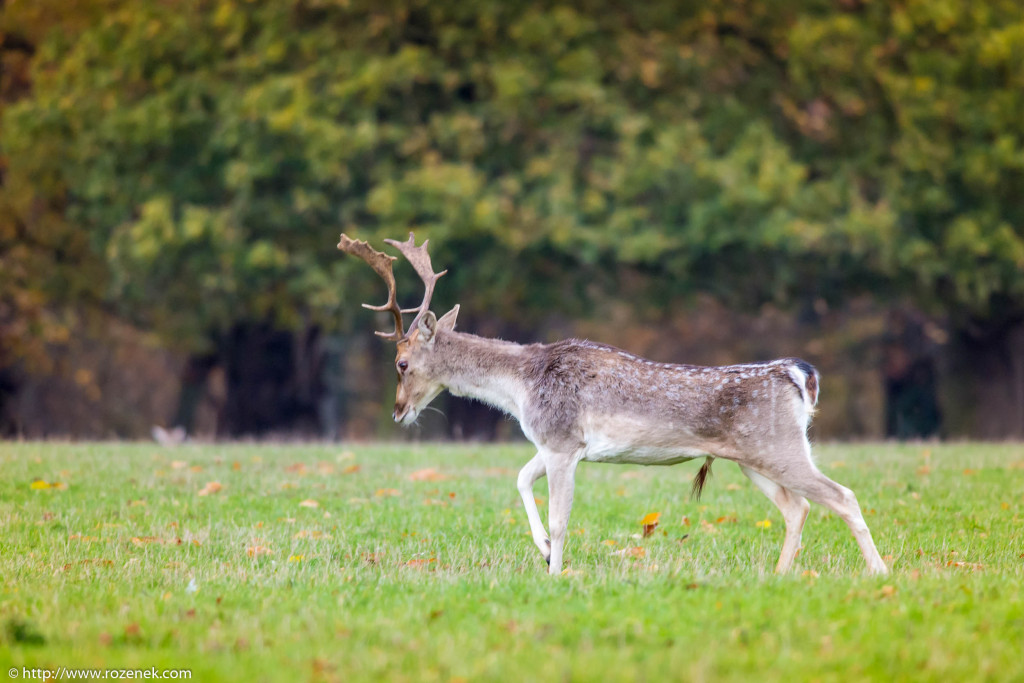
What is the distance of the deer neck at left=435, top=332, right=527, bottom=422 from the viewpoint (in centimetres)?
866

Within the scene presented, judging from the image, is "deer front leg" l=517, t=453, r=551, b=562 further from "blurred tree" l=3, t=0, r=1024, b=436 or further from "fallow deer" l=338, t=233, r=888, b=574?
"blurred tree" l=3, t=0, r=1024, b=436

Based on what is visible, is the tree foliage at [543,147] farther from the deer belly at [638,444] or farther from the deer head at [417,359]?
the deer belly at [638,444]

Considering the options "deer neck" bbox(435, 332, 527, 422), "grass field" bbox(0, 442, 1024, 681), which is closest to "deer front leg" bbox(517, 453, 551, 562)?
"grass field" bbox(0, 442, 1024, 681)

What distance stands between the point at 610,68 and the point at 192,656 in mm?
17232

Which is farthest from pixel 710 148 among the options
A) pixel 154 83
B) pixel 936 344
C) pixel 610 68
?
pixel 154 83

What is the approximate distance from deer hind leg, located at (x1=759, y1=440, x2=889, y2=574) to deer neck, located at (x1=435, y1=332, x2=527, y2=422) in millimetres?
1944

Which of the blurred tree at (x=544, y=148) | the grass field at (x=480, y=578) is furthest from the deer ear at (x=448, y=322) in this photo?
the blurred tree at (x=544, y=148)

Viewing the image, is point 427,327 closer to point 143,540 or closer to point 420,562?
point 420,562

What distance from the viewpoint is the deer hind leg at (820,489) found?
24.2 ft

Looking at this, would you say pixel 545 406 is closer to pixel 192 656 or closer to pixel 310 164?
pixel 192 656

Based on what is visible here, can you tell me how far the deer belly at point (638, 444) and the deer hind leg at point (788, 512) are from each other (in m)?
0.44

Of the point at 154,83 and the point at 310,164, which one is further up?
the point at 154,83

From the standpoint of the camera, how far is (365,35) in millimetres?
20234

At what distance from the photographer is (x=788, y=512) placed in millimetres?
7984
